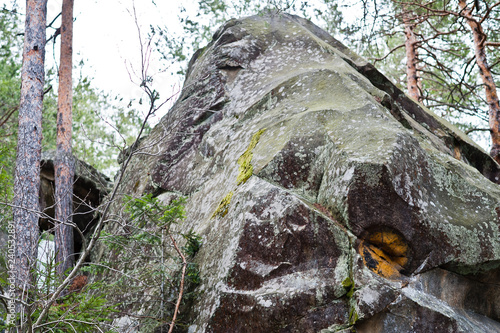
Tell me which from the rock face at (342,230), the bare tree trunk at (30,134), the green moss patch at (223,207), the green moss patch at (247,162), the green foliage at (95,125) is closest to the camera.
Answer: the rock face at (342,230)

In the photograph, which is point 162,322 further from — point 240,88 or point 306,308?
point 240,88

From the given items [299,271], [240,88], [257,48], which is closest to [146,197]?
[299,271]

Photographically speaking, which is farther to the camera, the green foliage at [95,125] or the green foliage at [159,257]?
the green foliage at [95,125]

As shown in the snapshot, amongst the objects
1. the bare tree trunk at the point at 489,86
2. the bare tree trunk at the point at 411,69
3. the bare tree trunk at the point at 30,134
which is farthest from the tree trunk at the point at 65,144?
the bare tree trunk at the point at 411,69

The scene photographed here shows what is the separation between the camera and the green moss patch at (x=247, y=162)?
489 cm

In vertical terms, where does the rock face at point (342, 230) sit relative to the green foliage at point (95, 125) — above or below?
below

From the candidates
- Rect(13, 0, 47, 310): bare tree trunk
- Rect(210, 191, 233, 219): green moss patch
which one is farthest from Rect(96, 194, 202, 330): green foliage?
Rect(13, 0, 47, 310): bare tree trunk

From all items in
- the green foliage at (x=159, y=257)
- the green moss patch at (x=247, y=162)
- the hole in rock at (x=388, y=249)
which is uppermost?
the green moss patch at (x=247, y=162)

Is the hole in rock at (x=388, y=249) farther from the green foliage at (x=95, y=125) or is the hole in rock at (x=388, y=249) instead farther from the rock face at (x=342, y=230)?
the green foliage at (x=95, y=125)

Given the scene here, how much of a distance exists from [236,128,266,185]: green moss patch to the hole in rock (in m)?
1.49

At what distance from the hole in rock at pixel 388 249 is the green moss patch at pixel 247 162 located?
1.49 metres

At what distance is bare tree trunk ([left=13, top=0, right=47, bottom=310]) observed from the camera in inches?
252

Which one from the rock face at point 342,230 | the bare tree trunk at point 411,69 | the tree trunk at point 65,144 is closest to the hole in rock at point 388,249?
the rock face at point 342,230

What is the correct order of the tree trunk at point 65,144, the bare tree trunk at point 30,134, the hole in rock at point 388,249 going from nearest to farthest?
the hole in rock at point 388,249, the bare tree trunk at point 30,134, the tree trunk at point 65,144
